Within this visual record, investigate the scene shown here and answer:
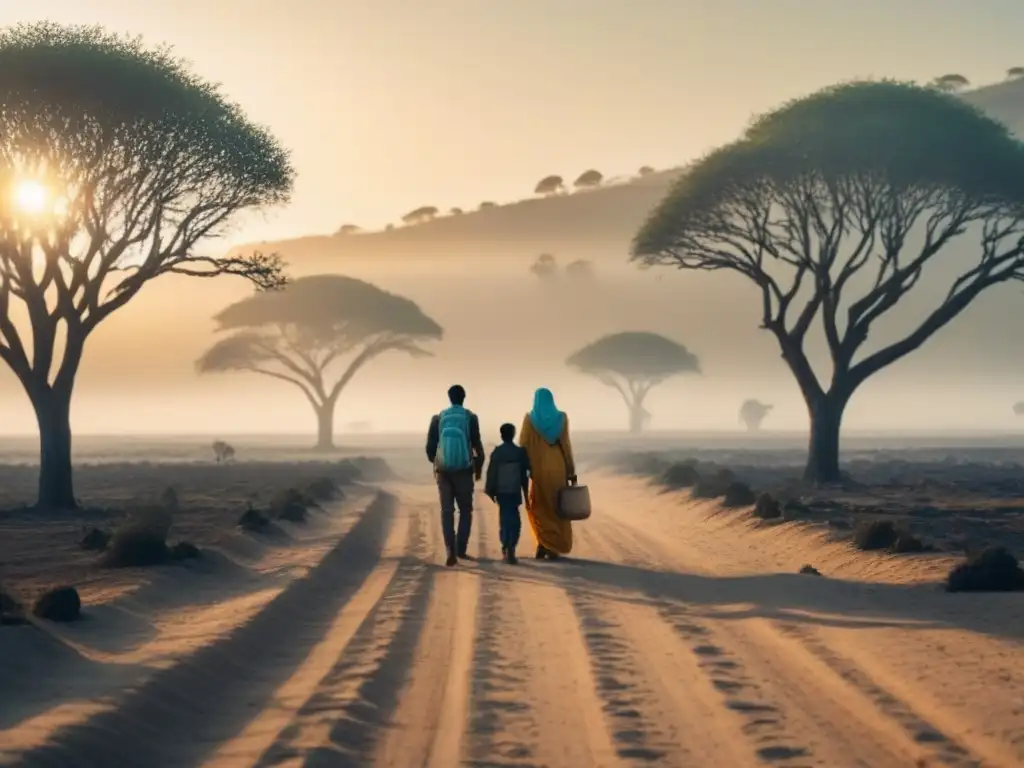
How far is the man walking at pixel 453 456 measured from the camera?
809 inches

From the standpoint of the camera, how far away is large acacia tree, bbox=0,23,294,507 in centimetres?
3362

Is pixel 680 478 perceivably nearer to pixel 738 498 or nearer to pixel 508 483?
pixel 738 498

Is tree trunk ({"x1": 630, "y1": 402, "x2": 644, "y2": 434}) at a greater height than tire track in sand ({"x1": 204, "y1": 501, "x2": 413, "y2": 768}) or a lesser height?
greater

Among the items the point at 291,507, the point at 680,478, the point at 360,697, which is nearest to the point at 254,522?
the point at 291,507

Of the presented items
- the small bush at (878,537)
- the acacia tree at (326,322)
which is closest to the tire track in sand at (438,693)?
the small bush at (878,537)

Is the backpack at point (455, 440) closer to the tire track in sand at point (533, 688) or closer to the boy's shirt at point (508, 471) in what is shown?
the boy's shirt at point (508, 471)

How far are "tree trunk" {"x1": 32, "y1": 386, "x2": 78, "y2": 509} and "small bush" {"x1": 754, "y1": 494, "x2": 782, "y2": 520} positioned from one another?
1524cm

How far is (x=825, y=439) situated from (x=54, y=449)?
20518 mm

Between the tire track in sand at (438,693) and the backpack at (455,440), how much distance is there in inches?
125

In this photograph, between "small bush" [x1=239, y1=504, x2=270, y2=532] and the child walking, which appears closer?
the child walking

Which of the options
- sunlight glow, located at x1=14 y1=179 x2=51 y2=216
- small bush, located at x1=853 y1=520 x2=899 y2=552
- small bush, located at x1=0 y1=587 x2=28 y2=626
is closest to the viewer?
small bush, located at x1=0 y1=587 x2=28 y2=626

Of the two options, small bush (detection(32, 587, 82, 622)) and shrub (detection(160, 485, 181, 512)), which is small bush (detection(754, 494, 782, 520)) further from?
small bush (detection(32, 587, 82, 622))

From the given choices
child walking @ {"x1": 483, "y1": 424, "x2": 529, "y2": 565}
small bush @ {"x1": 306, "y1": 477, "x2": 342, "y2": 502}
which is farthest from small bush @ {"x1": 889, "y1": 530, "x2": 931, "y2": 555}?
small bush @ {"x1": 306, "y1": 477, "x2": 342, "y2": 502}

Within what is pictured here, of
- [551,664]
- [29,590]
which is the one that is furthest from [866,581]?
[29,590]
